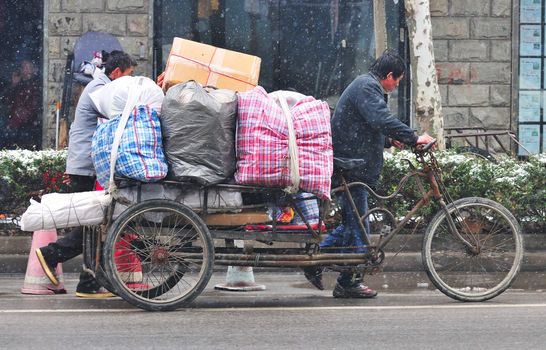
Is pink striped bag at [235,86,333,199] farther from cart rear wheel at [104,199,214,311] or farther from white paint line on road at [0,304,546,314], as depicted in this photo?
white paint line on road at [0,304,546,314]

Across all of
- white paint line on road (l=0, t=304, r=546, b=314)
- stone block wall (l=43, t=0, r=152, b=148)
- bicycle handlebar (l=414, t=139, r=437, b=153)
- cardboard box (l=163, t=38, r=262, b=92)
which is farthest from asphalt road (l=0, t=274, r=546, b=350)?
stone block wall (l=43, t=0, r=152, b=148)

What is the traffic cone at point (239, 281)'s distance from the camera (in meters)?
9.95

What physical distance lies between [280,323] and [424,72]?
6301mm

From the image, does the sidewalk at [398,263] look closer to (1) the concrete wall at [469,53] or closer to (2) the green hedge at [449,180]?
(2) the green hedge at [449,180]

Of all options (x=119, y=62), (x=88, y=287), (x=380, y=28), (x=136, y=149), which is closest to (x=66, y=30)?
(x=380, y=28)

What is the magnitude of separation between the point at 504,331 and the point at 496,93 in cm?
1019

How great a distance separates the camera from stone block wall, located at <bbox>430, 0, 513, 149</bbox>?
673 inches

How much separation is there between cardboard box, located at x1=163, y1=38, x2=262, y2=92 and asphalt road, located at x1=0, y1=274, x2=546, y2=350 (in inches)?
64.7

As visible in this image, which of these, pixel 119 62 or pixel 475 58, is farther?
pixel 475 58

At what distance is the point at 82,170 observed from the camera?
9344 mm

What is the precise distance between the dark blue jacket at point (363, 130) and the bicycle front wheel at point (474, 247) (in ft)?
2.01

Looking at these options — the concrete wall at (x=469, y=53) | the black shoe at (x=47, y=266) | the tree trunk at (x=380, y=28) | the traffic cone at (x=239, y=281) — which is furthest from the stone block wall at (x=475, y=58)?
the black shoe at (x=47, y=266)

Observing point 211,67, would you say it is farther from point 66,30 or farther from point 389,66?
point 66,30

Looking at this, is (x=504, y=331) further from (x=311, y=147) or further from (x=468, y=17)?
(x=468, y=17)
